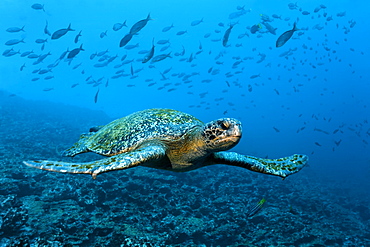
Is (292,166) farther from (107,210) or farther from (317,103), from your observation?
(317,103)

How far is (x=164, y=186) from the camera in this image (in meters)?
5.90

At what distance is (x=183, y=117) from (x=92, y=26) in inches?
3433

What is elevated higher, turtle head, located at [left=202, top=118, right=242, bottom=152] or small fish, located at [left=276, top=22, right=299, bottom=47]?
small fish, located at [left=276, top=22, right=299, bottom=47]

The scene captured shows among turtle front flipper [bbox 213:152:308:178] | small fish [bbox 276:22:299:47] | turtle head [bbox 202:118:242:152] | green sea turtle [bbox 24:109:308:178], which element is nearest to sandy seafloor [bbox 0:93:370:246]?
green sea turtle [bbox 24:109:308:178]

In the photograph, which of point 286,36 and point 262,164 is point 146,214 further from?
point 286,36

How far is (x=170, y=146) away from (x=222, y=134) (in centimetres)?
109

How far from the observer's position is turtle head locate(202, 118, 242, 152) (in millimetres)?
2451

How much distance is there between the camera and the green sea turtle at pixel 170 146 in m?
2.50

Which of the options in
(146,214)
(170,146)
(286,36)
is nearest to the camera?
(170,146)

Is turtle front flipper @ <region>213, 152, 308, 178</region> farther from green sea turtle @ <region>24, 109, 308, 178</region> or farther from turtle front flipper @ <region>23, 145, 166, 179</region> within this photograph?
turtle front flipper @ <region>23, 145, 166, 179</region>

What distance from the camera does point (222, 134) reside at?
253cm

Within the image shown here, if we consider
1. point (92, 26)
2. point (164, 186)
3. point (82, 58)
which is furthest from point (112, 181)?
point (82, 58)

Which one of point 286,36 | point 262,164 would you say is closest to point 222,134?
point 262,164

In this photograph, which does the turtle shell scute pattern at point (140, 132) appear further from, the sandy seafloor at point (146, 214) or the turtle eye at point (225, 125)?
the sandy seafloor at point (146, 214)
